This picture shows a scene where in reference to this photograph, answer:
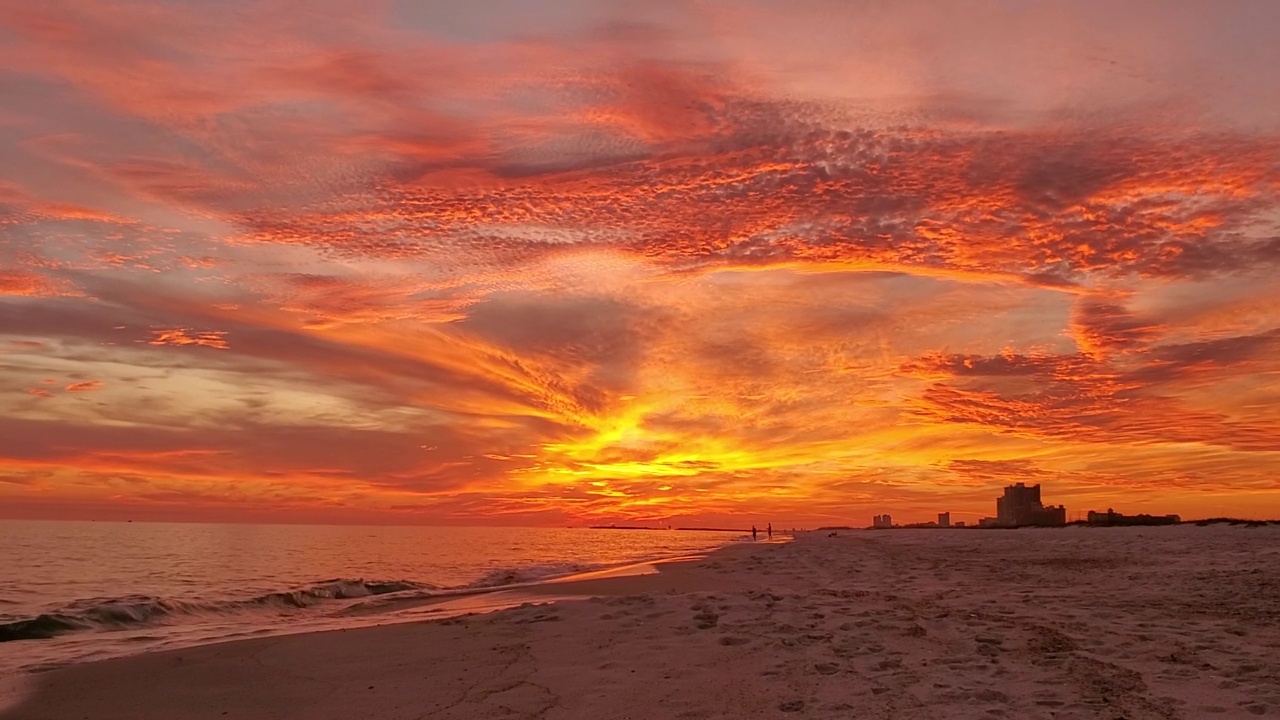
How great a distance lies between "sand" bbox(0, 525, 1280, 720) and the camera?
25.0 feet

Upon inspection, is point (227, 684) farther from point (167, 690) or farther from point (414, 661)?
point (414, 661)

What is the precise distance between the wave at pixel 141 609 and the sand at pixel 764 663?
7.61 meters

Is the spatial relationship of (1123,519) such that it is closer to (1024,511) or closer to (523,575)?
(1024,511)

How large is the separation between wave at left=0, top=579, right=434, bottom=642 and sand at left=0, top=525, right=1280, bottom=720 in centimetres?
761

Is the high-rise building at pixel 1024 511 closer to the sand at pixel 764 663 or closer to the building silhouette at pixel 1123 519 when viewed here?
the building silhouette at pixel 1123 519

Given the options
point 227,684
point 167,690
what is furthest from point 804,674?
point 167,690

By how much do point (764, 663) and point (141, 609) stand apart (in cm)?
1928

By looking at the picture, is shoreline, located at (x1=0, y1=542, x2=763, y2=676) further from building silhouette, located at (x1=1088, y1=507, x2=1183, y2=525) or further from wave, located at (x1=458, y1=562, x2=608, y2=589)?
building silhouette, located at (x1=1088, y1=507, x2=1183, y2=525)

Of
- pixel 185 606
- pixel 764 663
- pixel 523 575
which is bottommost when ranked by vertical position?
pixel 523 575

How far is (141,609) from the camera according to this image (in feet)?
68.5

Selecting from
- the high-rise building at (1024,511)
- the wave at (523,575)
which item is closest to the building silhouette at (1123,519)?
the high-rise building at (1024,511)

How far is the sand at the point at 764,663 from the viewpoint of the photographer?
761 centimetres

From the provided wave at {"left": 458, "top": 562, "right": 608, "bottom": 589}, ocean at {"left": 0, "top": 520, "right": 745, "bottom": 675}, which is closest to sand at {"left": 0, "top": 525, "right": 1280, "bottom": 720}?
ocean at {"left": 0, "top": 520, "right": 745, "bottom": 675}

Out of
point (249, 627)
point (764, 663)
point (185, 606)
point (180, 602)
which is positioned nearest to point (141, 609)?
point (185, 606)
